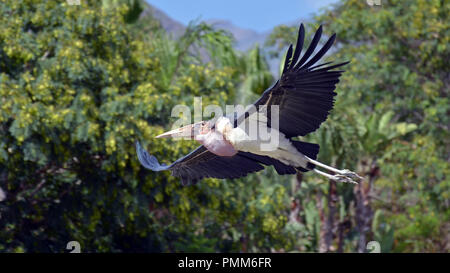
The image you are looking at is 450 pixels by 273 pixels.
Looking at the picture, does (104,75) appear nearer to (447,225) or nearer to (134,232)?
(134,232)

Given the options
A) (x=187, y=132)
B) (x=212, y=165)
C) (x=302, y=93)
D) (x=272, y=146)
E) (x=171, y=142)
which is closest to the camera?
(x=302, y=93)

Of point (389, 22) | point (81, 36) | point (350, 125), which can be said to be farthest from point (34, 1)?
point (389, 22)

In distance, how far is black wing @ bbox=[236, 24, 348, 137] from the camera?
534 cm

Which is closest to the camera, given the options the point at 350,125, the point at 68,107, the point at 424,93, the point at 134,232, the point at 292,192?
the point at 68,107

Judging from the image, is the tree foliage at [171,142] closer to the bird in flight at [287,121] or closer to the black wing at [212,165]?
the black wing at [212,165]

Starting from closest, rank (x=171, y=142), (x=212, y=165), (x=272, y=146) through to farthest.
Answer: (x=272, y=146) → (x=212, y=165) → (x=171, y=142)

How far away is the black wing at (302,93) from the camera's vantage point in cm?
534

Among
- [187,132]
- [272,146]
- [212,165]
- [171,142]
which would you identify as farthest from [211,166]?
[171,142]

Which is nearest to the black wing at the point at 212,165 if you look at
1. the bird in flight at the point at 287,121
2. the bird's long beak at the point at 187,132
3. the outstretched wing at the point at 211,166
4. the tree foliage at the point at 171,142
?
the outstretched wing at the point at 211,166

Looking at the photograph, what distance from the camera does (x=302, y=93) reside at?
561 centimetres

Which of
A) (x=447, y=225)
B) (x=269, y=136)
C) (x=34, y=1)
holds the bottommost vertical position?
(x=447, y=225)

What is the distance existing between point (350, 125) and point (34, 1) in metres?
5.86

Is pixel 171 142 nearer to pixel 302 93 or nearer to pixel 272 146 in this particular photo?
pixel 272 146
